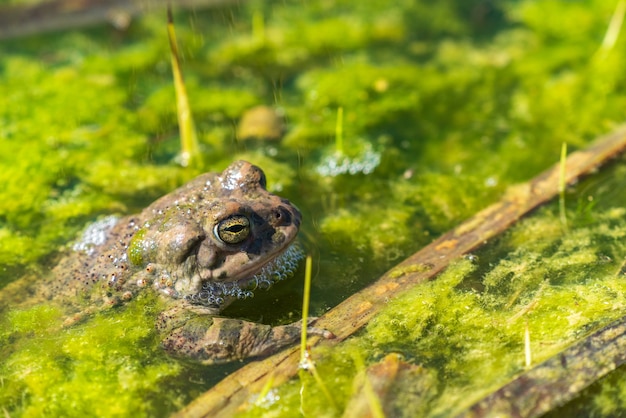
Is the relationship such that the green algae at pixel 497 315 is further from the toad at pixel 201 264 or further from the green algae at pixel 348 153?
the toad at pixel 201 264

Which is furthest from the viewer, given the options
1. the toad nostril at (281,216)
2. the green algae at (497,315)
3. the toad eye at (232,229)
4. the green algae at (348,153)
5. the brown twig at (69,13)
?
the brown twig at (69,13)

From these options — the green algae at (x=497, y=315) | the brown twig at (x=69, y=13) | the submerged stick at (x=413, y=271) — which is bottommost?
the green algae at (x=497, y=315)

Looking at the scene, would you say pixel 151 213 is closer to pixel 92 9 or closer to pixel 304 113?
pixel 304 113

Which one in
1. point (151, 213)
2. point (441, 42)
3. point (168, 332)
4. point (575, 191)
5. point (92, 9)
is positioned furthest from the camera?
point (92, 9)

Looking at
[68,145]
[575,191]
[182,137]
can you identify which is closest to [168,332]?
[182,137]

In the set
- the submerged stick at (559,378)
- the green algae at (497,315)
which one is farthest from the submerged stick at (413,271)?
the submerged stick at (559,378)

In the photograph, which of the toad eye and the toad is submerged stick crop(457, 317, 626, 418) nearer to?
the toad
